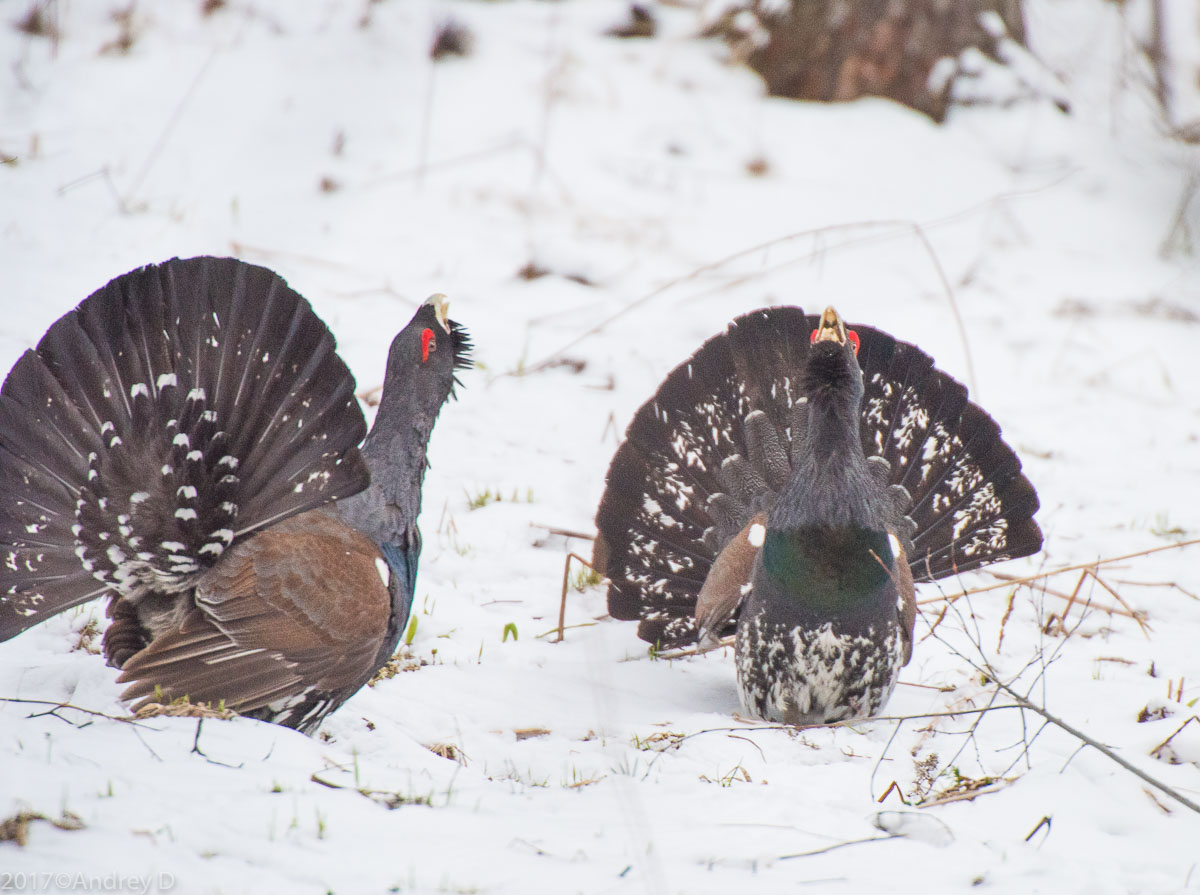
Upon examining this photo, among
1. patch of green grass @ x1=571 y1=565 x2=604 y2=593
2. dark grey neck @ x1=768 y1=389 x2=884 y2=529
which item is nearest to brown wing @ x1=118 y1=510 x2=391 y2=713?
dark grey neck @ x1=768 y1=389 x2=884 y2=529

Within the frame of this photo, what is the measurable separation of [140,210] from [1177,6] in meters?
8.75

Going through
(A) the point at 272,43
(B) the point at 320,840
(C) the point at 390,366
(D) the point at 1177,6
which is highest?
(D) the point at 1177,6

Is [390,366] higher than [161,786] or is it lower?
higher

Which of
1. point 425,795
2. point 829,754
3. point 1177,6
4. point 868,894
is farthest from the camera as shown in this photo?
point 1177,6

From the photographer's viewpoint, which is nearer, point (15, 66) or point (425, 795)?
point (425, 795)

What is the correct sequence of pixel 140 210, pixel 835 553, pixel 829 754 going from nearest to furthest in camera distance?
pixel 829 754 < pixel 835 553 < pixel 140 210

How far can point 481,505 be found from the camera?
5.30 meters

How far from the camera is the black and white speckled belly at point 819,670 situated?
3.79 m

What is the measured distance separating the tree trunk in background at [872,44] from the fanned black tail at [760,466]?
5.21 meters

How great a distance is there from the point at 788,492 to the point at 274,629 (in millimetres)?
1814

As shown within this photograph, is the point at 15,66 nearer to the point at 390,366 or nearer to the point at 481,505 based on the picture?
the point at 481,505

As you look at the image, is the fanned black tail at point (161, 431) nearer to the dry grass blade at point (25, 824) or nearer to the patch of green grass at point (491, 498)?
the dry grass blade at point (25, 824)

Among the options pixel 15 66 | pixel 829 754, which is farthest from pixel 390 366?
pixel 15 66

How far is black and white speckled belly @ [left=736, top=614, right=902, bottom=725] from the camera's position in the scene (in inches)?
149
